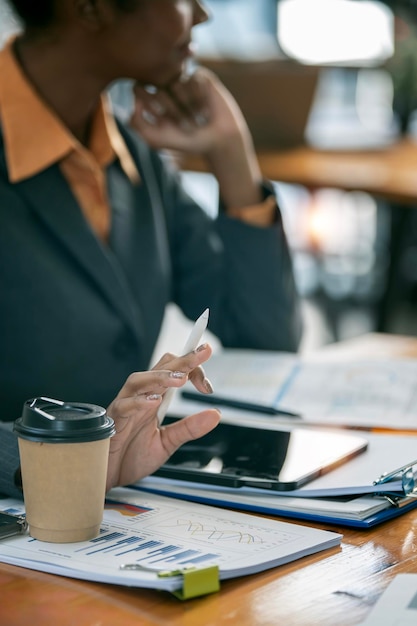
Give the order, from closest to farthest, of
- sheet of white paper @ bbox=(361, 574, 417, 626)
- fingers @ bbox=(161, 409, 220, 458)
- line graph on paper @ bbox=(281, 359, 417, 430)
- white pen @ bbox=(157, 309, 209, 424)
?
sheet of white paper @ bbox=(361, 574, 417, 626)
white pen @ bbox=(157, 309, 209, 424)
fingers @ bbox=(161, 409, 220, 458)
line graph on paper @ bbox=(281, 359, 417, 430)

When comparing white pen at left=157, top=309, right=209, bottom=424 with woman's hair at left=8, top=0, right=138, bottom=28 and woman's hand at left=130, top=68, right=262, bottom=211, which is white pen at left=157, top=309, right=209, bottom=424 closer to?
woman's hair at left=8, top=0, right=138, bottom=28

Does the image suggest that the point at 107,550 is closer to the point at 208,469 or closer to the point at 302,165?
the point at 208,469

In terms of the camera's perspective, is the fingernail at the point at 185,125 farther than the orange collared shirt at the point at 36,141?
Yes

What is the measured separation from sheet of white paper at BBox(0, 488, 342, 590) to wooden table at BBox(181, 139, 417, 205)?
2.13 metres

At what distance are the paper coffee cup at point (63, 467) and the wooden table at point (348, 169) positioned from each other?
224cm

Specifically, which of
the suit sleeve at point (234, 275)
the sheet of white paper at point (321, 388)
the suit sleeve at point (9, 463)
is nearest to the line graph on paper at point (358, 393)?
the sheet of white paper at point (321, 388)

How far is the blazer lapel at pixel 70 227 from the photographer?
1.51m

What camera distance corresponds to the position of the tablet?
3.36 ft

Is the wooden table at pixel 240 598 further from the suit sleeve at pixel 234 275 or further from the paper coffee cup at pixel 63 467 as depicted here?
the suit sleeve at pixel 234 275

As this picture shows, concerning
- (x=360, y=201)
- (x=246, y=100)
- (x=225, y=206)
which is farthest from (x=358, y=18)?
(x=225, y=206)

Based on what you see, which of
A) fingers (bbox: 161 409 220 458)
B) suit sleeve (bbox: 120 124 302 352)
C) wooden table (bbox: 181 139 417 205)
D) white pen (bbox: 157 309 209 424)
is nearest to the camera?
white pen (bbox: 157 309 209 424)

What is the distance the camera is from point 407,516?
39.4 inches

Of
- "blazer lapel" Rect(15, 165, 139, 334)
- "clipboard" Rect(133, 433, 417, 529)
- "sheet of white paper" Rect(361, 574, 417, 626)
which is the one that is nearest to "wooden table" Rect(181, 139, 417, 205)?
"blazer lapel" Rect(15, 165, 139, 334)

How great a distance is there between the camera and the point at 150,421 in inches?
39.0
